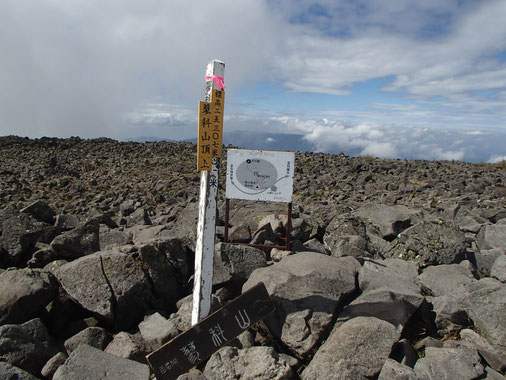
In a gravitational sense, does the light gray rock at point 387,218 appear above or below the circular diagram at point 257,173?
below

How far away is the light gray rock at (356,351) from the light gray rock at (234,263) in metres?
2.21

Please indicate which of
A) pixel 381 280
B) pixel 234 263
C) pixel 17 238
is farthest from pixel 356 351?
pixel 17 238

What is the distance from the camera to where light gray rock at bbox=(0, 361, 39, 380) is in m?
4.71

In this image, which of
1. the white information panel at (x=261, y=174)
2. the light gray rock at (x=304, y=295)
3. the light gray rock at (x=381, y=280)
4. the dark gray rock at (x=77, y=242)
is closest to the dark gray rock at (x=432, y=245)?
the light gray rock at (x=381, y=280)

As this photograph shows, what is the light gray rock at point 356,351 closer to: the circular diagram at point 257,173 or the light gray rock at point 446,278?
the light gray rock at point 446,278

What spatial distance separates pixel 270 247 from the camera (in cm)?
811

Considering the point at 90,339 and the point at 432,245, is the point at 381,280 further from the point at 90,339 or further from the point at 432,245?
the point at 90,339

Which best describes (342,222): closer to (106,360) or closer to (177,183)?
(106,360)

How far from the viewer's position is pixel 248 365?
16.6ft

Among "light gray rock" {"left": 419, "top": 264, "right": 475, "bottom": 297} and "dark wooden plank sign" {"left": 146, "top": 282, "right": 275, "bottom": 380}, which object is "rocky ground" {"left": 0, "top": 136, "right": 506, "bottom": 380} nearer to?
"light gray rock" {"left": 419, "top": 264, "right": 475, "bottom": 297}

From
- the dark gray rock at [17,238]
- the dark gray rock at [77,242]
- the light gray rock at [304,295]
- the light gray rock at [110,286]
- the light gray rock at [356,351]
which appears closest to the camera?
the light gray rock at [356,351]

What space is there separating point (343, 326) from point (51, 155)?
4149 centimetres

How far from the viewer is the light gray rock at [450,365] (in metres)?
4.68

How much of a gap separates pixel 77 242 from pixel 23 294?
105 inches
